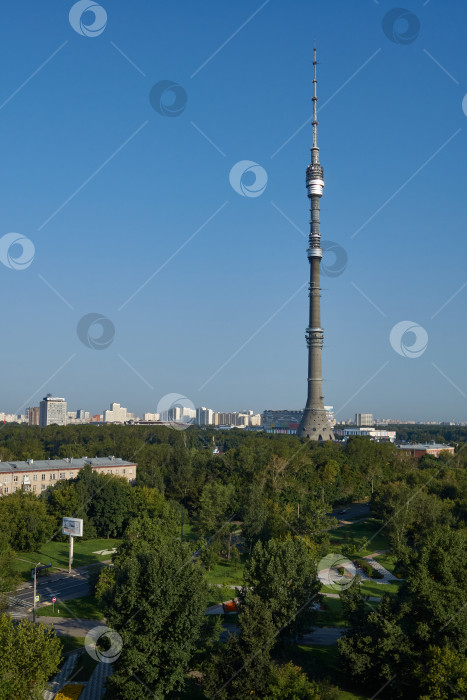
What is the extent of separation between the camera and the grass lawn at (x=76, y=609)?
33.8 m

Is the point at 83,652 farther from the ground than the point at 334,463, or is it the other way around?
the point at 334,463

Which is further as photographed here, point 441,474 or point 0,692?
point 441,474

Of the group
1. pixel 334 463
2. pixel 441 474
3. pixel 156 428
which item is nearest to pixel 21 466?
pixel 334 463

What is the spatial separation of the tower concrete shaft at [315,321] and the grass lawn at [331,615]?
84589 mm

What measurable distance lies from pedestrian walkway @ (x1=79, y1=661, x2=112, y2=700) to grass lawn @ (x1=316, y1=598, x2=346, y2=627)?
1133 centimetres

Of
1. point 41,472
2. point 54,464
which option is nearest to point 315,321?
point 54,464

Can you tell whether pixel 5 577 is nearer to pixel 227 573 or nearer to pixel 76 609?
pixel 76 609

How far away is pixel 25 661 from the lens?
21.0 metres

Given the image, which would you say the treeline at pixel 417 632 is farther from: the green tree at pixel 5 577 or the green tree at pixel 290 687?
the green tree at pixel 5 577

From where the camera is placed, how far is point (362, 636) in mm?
25109

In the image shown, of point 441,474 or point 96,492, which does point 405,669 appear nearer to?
point 96,492

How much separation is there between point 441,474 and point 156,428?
79176mm

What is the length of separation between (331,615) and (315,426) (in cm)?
8950

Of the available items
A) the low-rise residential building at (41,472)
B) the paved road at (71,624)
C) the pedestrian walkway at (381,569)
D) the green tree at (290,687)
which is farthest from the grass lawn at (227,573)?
the low-rise residential building at (41,472)
